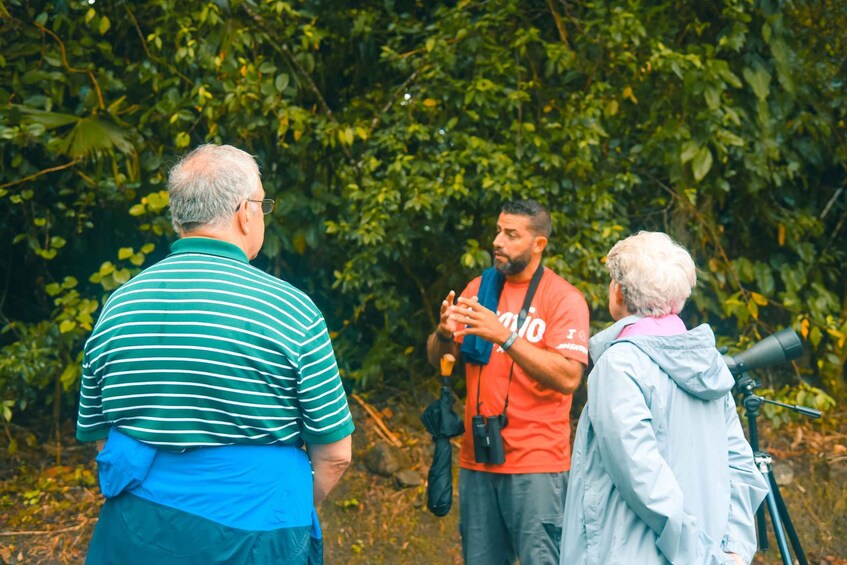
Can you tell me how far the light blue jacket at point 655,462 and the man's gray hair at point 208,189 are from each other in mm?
1182

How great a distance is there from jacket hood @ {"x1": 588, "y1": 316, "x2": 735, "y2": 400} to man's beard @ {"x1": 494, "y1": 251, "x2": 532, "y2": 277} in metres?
1.30

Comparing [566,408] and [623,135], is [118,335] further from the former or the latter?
[623,135]

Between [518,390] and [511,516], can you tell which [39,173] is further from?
[511,516]

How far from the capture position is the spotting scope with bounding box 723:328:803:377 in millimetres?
3562

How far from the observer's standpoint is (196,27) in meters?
5.35

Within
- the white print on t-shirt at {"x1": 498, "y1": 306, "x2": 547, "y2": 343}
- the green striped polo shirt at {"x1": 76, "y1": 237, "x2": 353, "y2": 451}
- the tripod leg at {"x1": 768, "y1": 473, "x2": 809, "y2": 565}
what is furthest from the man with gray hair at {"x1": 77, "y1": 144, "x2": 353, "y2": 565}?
the tripod leg at {"x1": 768, "y1": 473, "x2": 809, "y2": 565}

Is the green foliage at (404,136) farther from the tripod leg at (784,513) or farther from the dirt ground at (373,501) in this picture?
the tripod leg at (784,513)

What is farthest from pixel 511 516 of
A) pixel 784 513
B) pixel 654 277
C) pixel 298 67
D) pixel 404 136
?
pixel 298 67

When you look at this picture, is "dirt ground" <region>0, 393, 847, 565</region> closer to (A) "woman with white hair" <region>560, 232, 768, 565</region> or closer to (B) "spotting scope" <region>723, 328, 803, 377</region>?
(B) "spotting scope" <region>723, 328, 803, 377</region>

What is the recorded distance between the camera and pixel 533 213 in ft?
13.3

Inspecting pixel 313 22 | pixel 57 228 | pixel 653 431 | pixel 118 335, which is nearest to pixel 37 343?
pixel 57 228

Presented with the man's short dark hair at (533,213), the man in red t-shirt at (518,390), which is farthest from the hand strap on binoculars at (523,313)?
the man's short dark hair at (533,213)

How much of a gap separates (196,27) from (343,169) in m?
1.21

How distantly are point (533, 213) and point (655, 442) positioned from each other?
1659 mm
